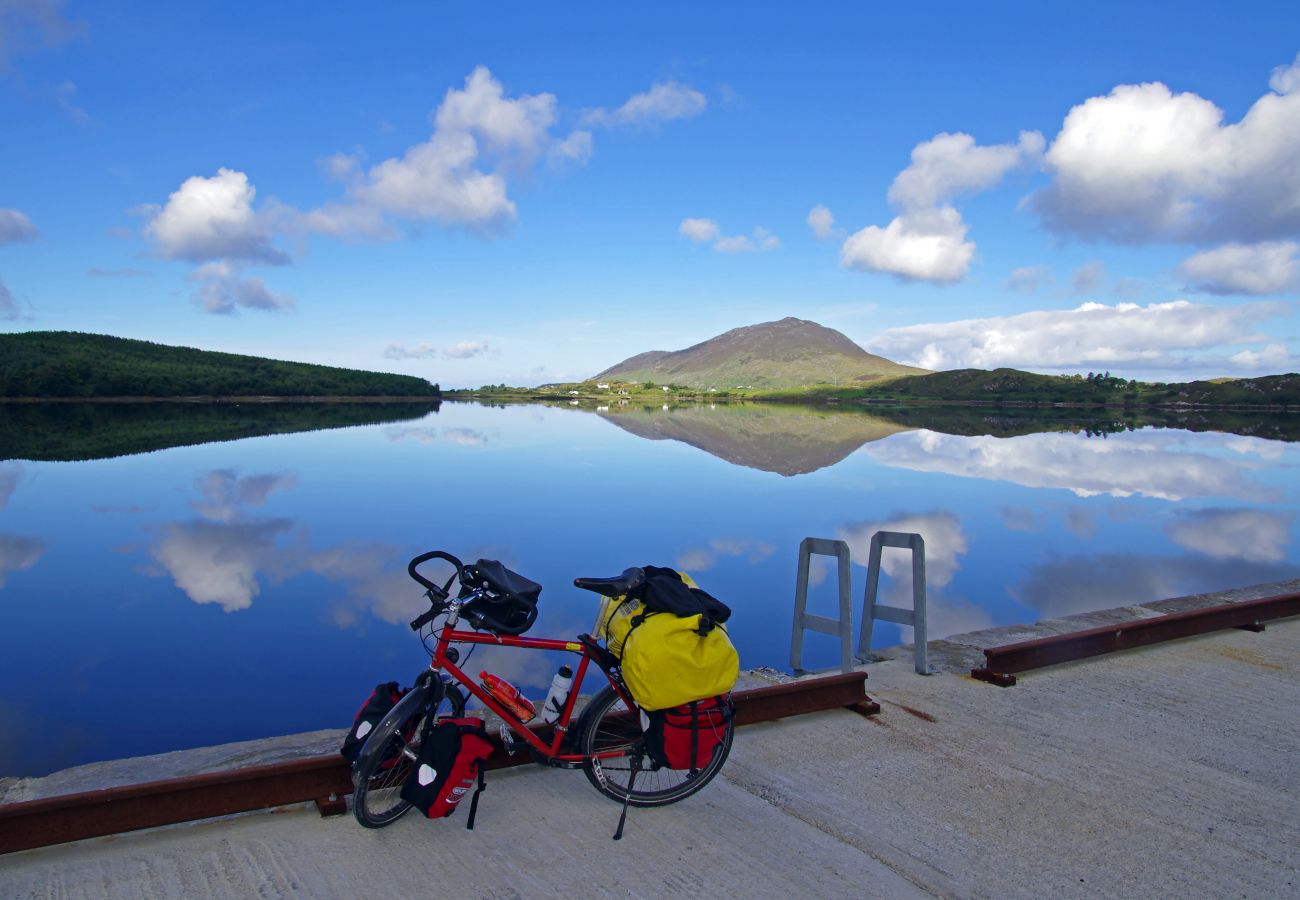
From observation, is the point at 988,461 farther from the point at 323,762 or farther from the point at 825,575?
the point at 323,762

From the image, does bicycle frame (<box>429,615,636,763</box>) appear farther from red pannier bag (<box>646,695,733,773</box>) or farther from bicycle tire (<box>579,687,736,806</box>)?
red pannier bag (<box>646,695,733,773</box>)

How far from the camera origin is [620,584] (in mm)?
4418

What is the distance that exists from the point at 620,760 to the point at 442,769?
1003 millimetres

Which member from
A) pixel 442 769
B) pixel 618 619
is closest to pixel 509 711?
pixel 442 769

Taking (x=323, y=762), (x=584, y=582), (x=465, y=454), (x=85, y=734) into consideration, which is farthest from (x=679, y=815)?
(x=465, y=454)

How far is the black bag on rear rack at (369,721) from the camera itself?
13.8ft

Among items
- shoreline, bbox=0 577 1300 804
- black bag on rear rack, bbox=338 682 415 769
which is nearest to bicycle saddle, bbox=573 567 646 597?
black bag on rear rack, bbox=338 682 415 769

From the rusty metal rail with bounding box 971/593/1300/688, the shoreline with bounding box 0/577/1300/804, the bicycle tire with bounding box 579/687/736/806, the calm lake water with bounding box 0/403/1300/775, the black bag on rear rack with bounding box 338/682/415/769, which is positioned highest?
the black bag on rear rack with bounding box 338/682/415/769

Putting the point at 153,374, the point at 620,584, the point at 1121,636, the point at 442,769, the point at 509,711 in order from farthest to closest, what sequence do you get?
the point at 153,374 < the point at 1121,636 < the point at 509,711 < the point at 620,584 < the point at 442,769

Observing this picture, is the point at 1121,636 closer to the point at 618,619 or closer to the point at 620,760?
the point at 620,760

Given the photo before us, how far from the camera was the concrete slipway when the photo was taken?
3812mm

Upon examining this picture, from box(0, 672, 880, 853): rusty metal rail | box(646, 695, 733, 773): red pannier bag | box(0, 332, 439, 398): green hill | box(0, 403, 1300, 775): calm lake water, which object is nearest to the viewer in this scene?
box(0, 672, 880, 853): rusty metal rail

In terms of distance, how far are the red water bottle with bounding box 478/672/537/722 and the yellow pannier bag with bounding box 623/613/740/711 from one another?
2.23 feet

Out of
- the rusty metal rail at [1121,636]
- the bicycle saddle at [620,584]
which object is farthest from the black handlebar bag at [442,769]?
the rusty metal rail at [1121,636]
